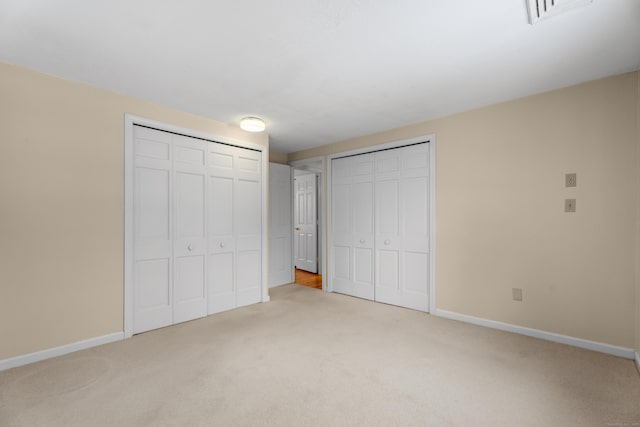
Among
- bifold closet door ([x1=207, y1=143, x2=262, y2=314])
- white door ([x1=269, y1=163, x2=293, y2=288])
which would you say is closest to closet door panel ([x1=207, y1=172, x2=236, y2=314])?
bifold closet door ([x1=207, y1=143, x2=262, y2=314])

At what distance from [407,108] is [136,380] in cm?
373

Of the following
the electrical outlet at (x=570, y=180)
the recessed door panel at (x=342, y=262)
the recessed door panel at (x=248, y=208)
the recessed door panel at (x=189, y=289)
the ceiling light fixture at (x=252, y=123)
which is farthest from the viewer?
the recessed door panel at (x=342, y=262)

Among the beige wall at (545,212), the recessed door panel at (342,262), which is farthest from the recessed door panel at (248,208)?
the beige wall at (545,212)

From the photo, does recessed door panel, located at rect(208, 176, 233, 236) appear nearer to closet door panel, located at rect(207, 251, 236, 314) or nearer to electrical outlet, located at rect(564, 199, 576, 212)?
closet door panel, located at rect(207, 251, 236, 314)

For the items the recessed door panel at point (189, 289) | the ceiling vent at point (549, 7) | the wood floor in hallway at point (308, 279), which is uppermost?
the ceiling vent at point (549, 7)

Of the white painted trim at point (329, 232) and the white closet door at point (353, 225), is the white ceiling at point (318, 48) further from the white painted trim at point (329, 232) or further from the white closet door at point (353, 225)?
the white painted trim at point (329, 232)

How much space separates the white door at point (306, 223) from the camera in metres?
6.55

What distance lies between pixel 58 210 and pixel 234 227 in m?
1.87

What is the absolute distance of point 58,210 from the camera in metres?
2.69

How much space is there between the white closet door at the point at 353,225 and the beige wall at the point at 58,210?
2976 millimetres

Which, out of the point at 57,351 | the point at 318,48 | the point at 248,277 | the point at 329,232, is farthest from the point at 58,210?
the point at 329,232

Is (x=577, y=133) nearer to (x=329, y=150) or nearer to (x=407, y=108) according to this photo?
(x=407, y=108)

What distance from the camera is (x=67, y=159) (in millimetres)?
2750

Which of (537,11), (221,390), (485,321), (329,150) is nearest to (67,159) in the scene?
(221,390)
